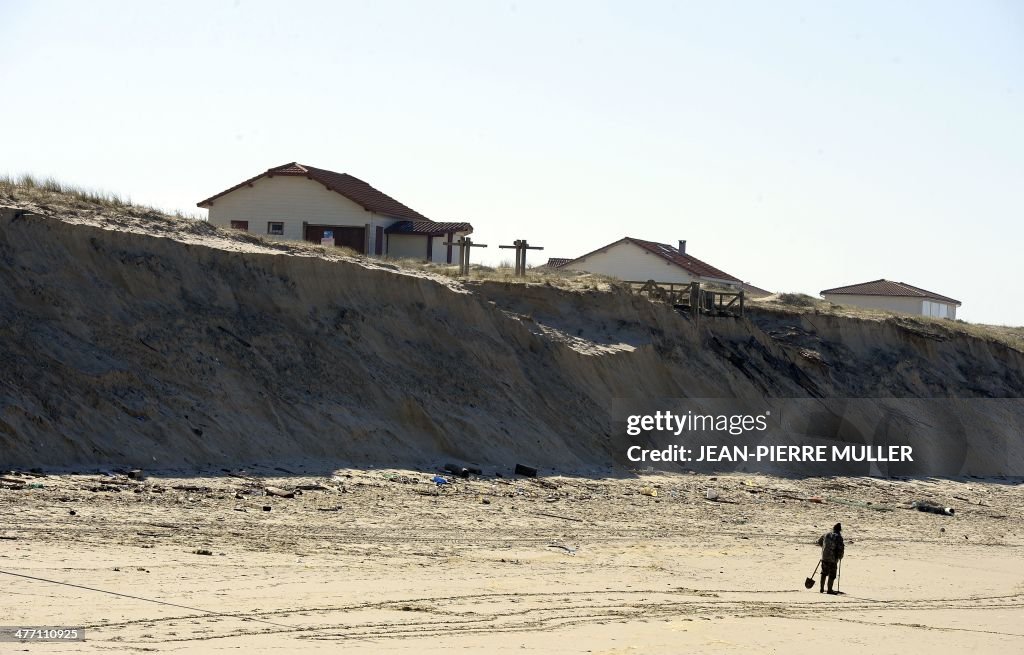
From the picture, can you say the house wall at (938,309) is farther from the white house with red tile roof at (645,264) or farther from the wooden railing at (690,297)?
the wooden railing at (690,297)

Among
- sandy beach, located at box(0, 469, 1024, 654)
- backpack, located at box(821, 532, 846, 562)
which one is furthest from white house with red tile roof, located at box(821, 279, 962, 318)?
backpack, located at box(821, 532, 846, 562)

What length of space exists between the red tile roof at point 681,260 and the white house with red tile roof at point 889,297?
8.53 metres

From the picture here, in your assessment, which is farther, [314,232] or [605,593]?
[314,232]

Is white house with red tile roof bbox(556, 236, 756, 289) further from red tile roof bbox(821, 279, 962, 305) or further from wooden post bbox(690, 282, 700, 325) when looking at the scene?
wooden post bbox(690, 282, 700, 325)

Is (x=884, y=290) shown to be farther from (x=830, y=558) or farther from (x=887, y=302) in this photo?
(x=830, y=558)

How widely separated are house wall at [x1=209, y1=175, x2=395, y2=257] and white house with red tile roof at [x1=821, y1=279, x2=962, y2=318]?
2634 cm

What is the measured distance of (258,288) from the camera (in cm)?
2414

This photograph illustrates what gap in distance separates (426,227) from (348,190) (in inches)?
115

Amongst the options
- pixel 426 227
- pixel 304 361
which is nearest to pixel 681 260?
pixel 426 227

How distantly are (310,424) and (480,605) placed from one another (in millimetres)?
9940

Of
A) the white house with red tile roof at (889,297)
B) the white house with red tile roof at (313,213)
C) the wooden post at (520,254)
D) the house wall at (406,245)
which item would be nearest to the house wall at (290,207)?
the white house with red tile roof at (313,213)

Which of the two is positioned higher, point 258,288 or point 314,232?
point 314,232

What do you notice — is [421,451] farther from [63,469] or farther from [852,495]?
[852,495]

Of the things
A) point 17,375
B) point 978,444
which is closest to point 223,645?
point 17,375
